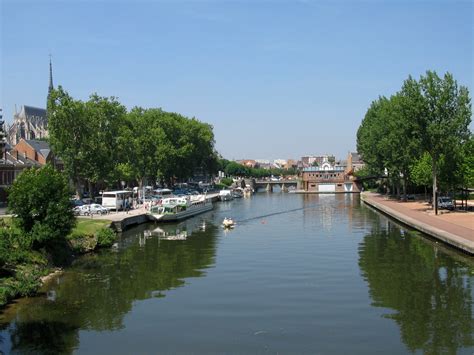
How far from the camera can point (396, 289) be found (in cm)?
2930

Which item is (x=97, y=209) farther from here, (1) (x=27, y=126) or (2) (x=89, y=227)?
(1) (x=27, y=126)

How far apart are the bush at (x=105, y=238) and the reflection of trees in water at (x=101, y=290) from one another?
148 centimetres

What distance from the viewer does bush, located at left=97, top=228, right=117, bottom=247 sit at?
44.9 meters

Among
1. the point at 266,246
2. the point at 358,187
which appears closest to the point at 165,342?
the point at 266,246

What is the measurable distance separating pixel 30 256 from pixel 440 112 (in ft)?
160

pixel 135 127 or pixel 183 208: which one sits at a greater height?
pixel 135 127

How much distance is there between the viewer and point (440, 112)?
6525cm

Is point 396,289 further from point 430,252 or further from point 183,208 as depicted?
point 183,208

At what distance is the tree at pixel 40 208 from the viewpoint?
35.2 meters

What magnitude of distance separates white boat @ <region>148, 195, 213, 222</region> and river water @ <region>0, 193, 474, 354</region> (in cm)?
2245

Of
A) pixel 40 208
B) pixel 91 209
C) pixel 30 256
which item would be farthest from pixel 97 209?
pixel 30 256

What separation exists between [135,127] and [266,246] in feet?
228

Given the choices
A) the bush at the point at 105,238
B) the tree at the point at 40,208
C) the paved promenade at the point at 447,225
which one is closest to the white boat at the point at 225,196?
the paved promenade at the point at 447,225

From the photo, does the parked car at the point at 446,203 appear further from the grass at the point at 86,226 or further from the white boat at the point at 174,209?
the grass at the point at 86,226
